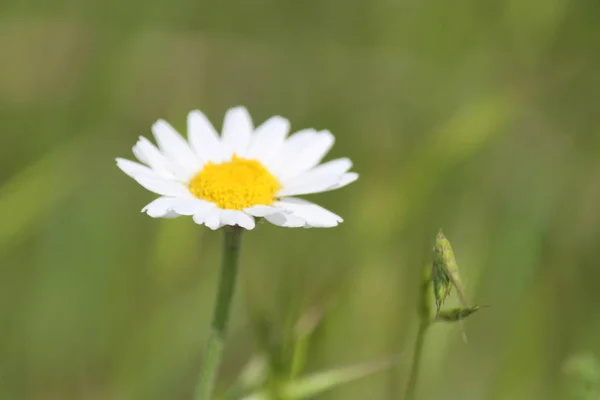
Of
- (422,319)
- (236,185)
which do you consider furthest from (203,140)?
(422,319)

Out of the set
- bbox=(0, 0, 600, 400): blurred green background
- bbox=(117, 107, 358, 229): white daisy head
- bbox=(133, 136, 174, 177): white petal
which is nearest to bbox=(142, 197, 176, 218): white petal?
bbox=(117, 107, 358, 229): white daisy head

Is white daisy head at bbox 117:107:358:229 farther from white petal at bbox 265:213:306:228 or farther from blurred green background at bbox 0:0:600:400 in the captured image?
blurred green background at bbox 0:0:600:400

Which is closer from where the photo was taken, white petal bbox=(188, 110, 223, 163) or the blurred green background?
white petal bbox=(188, 110, 223, 163)

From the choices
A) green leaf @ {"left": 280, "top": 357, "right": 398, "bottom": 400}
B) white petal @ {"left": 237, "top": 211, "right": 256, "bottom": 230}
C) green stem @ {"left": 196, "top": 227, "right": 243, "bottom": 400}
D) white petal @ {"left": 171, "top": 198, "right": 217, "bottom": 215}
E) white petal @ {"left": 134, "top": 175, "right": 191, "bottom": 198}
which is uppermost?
white petal @ {"left": 134, "top": 175, "right": 191, "bottom": 198}

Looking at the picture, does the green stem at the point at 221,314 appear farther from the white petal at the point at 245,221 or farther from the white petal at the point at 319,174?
the white petal at the point at 319,174

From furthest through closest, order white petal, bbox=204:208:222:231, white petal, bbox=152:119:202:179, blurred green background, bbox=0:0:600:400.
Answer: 1. blurred green background, bbox=0:0:600:400
2. white petal, bbox=152:119:202:179
3. white petal, bbox=204:208:222:231

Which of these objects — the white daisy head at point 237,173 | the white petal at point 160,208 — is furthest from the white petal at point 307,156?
the white petal at point 160,208

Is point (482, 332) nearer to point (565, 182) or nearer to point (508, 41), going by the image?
point (565, 182)

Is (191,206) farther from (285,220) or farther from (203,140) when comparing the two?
(203,140)
